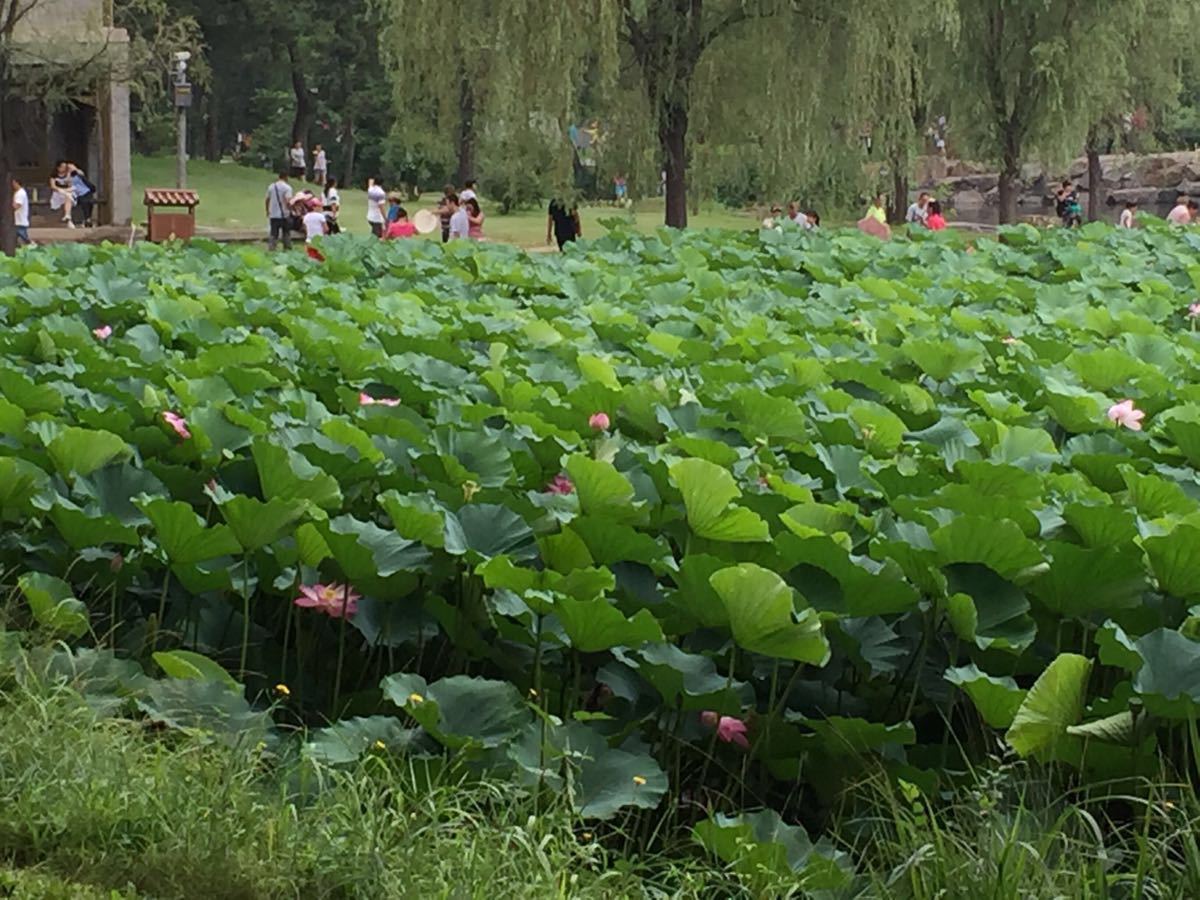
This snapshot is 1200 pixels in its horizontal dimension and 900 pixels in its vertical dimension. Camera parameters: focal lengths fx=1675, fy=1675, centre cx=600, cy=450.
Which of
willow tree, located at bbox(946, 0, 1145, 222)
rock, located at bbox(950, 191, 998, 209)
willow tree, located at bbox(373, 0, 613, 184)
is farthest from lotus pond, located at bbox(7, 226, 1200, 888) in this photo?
rock, located at bbox(950, 191, 998, 209)

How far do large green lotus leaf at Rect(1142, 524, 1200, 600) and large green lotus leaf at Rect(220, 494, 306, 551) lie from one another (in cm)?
165

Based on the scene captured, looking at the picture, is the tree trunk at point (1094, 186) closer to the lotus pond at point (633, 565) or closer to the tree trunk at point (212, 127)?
the tree trunk at point (212, 127)

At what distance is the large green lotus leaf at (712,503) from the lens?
10.7ft

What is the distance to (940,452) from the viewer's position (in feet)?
13.5

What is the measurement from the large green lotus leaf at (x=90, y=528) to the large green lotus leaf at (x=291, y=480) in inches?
12.4

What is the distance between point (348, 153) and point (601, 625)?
147 feet

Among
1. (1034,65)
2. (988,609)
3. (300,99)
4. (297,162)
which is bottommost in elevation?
(988,609)

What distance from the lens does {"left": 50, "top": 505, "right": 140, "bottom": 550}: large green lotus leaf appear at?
3602mm

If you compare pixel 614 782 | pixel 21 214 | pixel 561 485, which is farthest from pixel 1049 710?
pixel 21 214

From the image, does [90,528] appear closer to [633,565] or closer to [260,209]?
[633,565]

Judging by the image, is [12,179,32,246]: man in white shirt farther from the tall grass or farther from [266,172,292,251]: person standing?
the tall grass

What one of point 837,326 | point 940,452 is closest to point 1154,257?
point 837,326

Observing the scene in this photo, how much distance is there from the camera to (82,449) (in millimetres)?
3822

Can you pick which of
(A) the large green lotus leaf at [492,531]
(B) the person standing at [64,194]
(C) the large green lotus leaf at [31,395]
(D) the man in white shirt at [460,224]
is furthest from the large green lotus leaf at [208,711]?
(B) the person standing at [64,194]
